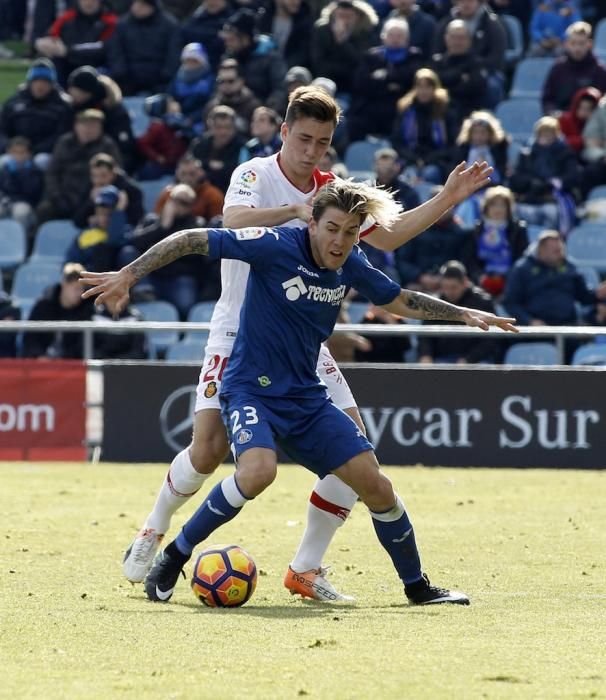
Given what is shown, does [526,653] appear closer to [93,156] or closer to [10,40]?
[93,156]

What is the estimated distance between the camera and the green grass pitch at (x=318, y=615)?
5488 millimetres

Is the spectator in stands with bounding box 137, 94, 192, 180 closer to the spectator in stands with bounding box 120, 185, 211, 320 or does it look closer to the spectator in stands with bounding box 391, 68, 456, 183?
the spectator in stands with bounding box 120, 185, 211, 320

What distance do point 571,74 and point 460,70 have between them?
1.33 m

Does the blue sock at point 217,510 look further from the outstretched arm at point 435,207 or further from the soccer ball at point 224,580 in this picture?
the outstretched arm at point 435,207

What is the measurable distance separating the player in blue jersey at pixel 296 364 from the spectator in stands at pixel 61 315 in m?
8.06

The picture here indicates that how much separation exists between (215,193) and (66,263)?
1.79m

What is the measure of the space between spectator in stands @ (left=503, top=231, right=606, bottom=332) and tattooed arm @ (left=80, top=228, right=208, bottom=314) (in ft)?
28.6

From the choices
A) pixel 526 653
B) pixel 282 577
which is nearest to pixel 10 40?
pixel 282 577

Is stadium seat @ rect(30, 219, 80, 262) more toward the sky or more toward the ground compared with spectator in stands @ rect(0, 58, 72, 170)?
more toward the ground

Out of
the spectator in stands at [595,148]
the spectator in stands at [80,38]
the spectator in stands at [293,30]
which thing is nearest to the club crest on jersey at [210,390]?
the spectator in stands at [595,148]

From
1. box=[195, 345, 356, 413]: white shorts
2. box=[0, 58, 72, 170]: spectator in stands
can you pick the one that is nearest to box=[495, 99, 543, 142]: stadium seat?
box=[0, 58, 72, 170]: spectator in stands

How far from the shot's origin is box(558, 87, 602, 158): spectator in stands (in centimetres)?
1766

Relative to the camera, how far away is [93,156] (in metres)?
18.0

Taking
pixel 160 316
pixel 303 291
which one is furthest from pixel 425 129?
pixel 303 291
